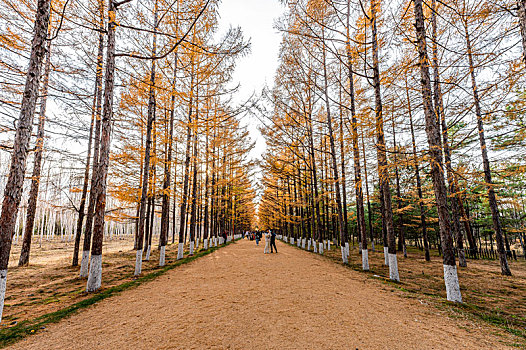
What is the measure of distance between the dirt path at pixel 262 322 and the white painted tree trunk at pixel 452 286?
38.1 inches

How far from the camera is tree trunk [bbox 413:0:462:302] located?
5391 millimetres

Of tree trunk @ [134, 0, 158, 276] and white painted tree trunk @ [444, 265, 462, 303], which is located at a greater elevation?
tree trunk @ [134, 0, 158, 276]

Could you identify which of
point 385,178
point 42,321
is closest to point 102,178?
point 42,321

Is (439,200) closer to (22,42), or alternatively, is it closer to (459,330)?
(459,330)

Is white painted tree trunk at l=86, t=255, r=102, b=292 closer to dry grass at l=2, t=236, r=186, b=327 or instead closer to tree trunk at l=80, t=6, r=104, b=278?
dry grass at l=2, t=236, r=186, b=327

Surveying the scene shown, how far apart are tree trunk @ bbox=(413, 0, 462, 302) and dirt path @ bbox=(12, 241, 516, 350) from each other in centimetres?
125

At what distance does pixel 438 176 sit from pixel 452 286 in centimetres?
304

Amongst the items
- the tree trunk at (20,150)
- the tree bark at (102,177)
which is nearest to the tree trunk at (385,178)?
the tree bark at (102,177)

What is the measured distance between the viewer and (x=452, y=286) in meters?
5.25

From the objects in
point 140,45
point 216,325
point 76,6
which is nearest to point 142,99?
point 140,45

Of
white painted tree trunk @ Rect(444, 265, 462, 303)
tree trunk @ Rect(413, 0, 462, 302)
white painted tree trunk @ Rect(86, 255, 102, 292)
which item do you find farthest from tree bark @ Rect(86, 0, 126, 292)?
white painted tree trunk @ Rect(444, 265, 462, 303)

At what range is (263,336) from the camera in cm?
334

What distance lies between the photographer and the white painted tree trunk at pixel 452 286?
203 inches

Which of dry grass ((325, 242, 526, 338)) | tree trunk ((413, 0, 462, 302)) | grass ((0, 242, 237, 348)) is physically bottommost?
dry grass ((325, 242, 526, 338))
